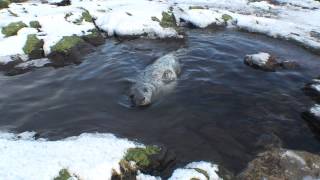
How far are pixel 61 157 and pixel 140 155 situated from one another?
9.10 feet

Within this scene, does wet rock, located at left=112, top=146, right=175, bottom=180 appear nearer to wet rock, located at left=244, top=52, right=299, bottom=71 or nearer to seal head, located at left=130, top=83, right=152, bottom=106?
seal head, located at left=130, top=83, right=152, bottom=106

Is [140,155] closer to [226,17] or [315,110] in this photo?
[315,110]

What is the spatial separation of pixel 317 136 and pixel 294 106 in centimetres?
254

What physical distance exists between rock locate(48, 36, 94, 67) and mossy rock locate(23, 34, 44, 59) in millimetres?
722

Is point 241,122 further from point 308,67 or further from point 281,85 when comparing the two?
point 308,67

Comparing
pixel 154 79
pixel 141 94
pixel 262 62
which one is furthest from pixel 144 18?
pixel 141 94

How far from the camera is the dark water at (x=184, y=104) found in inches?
666

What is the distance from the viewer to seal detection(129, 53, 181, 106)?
19.5 meters

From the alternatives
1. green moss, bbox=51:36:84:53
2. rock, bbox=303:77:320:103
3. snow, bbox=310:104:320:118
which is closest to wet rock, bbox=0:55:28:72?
green moss, bbox=51:36:84:53

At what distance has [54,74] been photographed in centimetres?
2294

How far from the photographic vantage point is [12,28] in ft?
85.4

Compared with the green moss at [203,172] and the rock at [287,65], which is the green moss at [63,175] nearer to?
the green moss at [203,172]

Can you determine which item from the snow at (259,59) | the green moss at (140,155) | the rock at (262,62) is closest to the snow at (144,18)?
the rock at (262,62)

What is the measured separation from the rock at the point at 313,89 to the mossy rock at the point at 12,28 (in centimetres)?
1793
